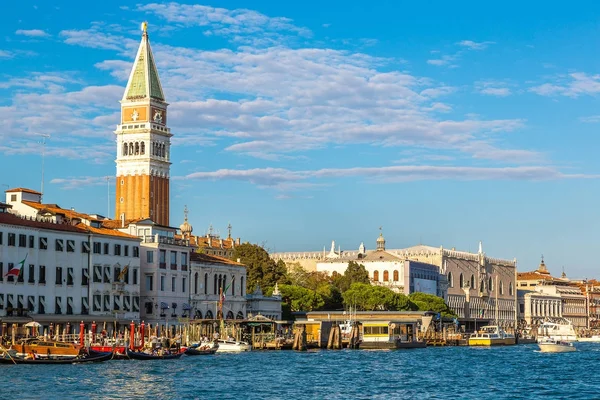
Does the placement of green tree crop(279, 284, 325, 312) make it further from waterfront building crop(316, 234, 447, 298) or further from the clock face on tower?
waterfront building crop(316, 234, 447, 298)

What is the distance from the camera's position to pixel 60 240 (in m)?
89.6

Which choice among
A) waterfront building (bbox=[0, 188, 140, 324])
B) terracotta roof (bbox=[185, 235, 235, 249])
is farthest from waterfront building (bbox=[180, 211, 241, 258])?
waterfront building (bbox=[0, 188, 140, 324])

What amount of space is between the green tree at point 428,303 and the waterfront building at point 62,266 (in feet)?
190

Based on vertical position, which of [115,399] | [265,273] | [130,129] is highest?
[130,129]

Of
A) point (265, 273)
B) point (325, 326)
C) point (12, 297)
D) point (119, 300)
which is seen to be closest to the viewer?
point (12, 297)

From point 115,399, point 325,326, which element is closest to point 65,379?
point 115,399

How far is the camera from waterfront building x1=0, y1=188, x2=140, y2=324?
279 feet

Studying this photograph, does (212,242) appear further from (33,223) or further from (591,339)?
(591,339)

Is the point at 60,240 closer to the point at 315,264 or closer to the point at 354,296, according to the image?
the point at 354,296

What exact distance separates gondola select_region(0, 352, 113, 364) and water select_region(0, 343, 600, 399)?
549 mm

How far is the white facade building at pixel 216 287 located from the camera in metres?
108

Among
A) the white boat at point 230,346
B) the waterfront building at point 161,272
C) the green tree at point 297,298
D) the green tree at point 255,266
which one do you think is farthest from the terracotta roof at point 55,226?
the green tree at point 297,298

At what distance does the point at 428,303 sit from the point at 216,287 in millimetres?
47022

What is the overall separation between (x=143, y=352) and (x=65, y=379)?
1727cm
